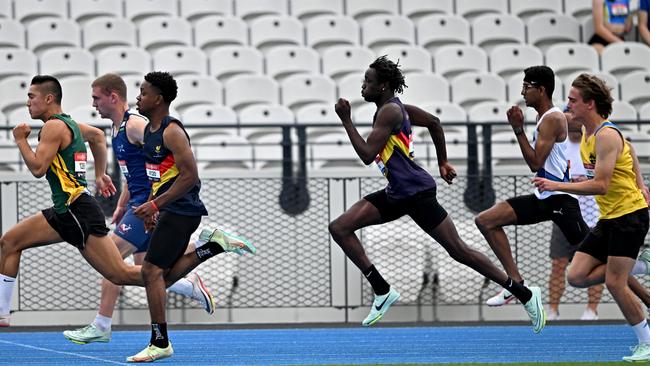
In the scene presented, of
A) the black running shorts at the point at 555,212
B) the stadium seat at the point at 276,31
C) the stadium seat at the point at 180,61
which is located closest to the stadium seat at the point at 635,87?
the stadium seat at the point at 276,31

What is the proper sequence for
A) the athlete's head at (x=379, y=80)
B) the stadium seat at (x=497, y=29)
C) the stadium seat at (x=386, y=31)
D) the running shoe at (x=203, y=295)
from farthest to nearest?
the stadium seat at (x=497, y=29) < the stadium seat at (x=386, y=31) < the running shoe at (x=203, y=295) < the athlete's head at (x=379, y=80)

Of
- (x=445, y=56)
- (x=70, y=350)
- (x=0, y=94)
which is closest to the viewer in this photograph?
(x=70, y=350)

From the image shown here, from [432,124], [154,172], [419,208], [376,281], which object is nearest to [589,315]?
[376,281]

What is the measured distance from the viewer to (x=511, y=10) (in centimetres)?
1537

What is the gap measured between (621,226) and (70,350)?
162 inches

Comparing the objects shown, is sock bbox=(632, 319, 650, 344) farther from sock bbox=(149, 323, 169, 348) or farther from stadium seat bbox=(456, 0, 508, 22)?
stadium seat bbox=(456, 0, 508, 22)

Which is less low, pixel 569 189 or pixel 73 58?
pixel 73 58

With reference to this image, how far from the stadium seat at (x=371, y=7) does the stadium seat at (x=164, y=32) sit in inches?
84.2

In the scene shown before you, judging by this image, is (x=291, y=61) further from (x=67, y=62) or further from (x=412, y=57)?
(x=67, y=62)

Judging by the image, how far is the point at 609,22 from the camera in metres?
14.8

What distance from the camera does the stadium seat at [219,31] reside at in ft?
47.3

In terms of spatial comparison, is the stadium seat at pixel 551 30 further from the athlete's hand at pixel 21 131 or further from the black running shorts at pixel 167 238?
the athlete's hand at pixel 21 131

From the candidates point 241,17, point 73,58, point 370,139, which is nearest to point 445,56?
point 241,17

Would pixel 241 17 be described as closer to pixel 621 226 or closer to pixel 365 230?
pixel 365 230
